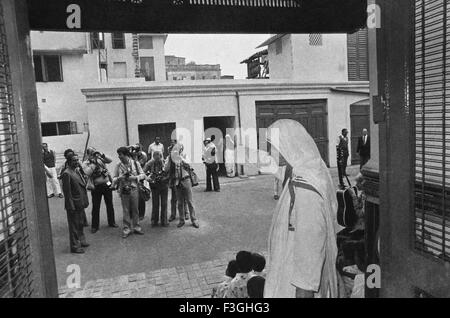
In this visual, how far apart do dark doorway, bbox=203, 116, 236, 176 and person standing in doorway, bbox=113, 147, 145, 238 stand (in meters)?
7.07

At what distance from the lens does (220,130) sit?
15172 millimetres

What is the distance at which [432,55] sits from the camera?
2.01 metres

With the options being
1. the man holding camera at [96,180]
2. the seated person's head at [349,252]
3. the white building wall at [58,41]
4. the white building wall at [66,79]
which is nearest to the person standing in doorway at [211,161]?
the man holding camera at [96,180]

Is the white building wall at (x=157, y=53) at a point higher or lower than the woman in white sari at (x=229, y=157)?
higher

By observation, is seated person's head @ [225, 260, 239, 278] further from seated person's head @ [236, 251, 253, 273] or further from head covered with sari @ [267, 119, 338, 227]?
head covered with sari @ [267, 119, 338, 227]

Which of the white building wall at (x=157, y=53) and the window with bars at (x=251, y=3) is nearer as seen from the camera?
the window with bars at (x=251, y=3)

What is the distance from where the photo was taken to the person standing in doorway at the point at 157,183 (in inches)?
288

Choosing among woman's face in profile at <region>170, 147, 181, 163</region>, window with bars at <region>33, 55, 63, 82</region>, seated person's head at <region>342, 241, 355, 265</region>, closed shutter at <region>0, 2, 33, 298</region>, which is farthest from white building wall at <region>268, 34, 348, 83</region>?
closed shutter at <region>0, 2, 33, 298</region>

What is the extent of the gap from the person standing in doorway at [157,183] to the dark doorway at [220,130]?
6490 mm

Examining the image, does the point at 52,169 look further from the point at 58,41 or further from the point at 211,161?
the point at 58,41

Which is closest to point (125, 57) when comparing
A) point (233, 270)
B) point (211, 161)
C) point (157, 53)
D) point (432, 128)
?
point (157, 53)

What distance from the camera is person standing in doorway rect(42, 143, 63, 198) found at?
10570 mm

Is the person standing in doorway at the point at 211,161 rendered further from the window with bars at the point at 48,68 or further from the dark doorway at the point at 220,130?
the window with bars at the point at 48,68
